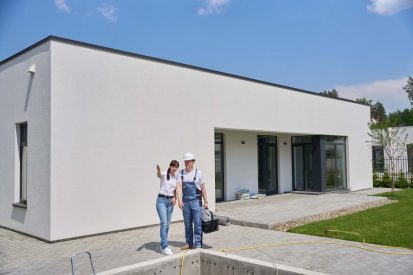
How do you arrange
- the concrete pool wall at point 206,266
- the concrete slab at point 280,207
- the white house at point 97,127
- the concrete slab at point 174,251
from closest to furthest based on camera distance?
the concrete pool wall at point 206,266, the concrete slab at point 174,251, the white house at point 97,127, the concrete slab at point 280,207

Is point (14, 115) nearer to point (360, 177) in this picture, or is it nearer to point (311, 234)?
point (311, 234)

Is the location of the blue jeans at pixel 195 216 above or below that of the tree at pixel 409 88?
below

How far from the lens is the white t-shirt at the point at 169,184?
7457 millimetres

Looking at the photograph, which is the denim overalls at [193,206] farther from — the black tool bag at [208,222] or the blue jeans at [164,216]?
the blue jeans at [164,216]

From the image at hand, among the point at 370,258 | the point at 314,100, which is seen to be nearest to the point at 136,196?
the point at 370,258

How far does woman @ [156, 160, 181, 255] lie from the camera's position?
24.2 ft

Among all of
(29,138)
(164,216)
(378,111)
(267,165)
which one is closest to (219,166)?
(267,165)

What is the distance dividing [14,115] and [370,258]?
9.12m

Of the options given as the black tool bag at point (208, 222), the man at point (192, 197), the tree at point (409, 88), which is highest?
the tree at point (409, 88)

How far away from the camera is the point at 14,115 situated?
10.3 metres

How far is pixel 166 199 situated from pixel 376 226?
5.60 meters

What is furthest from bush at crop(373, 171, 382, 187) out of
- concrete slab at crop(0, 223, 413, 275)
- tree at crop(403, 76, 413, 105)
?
tree at crop(403, 76, 413, 105)

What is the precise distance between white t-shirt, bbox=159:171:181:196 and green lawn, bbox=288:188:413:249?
142 inches

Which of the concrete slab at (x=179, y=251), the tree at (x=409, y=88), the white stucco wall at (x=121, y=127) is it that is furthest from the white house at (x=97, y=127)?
the tree at (x=409, y=88)
